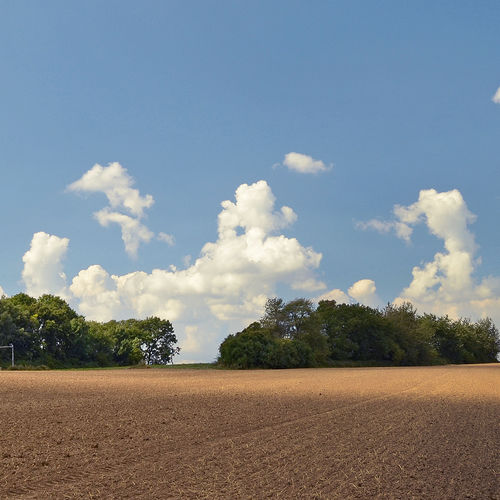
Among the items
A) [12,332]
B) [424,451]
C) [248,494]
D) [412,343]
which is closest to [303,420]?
[424,451]

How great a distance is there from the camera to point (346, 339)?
8188 cm

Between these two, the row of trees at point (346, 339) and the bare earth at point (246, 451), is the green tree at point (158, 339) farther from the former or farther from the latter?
the bare earth at point (246, 451)

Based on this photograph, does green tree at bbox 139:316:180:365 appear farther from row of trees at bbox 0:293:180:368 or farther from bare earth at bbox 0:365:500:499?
bare earth at bbox 0:365:500:499

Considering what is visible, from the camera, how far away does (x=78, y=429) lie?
1305 cm

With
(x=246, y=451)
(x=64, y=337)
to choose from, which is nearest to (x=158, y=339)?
(x=64, y=337)

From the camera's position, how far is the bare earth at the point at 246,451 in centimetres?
800

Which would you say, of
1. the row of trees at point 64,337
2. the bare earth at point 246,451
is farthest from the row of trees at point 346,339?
the bare earth at point 246,451

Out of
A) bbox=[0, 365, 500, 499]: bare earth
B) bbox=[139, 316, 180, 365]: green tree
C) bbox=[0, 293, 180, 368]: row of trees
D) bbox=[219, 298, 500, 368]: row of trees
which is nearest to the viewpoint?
bbox=[0, 365, 500, 499]: bare earth

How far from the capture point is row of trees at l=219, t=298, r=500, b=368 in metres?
62.2

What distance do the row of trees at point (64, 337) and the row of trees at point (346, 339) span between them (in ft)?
83.2

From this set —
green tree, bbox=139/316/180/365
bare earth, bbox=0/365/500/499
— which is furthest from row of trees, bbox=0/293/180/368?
bare earth, bbox=0/365/500/499

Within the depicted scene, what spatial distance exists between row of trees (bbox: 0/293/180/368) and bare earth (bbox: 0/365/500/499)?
197ft

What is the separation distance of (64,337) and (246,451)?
258 feet

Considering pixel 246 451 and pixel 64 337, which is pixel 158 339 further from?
pixel 246 451
